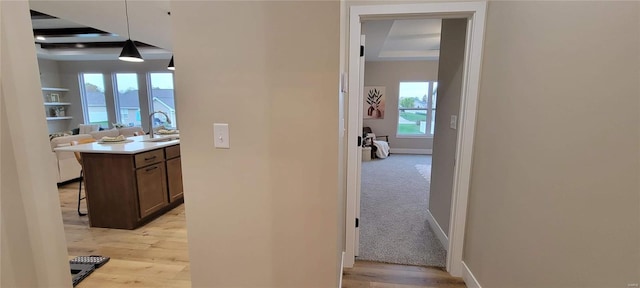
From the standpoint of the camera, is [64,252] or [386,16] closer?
[64,252]

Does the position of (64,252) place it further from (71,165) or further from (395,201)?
(71,165)

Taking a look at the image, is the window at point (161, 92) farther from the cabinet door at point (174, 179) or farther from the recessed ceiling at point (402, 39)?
the recessed ceiling at point (402, 39)

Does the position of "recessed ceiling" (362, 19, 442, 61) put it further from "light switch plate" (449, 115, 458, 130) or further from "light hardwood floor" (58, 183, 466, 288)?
"light hardwood floor" (58, 183, 466, 288)

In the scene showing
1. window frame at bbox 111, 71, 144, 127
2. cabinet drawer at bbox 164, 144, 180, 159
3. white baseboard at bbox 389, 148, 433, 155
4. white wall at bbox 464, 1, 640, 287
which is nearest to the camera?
white wall at bbox 464, 1, 640, 287

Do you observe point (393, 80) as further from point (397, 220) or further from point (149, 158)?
point (149, 158)

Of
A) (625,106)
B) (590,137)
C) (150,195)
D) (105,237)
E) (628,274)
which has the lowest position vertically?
(105,237)

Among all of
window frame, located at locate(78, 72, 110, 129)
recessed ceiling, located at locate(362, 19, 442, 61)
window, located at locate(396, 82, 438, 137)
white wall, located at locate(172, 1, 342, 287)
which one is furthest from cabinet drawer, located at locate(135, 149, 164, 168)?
window frame, located at locate(78, 72, 110, 129)

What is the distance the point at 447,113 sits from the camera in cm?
238

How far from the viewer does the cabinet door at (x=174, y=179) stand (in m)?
3.37

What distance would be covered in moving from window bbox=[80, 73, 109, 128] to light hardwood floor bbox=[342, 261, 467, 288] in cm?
862

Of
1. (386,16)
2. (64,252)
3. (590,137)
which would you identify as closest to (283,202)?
(64,252)

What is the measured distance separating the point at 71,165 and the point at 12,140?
484cm

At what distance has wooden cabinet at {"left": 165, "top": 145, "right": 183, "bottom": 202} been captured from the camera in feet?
11.0

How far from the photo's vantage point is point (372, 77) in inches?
272
